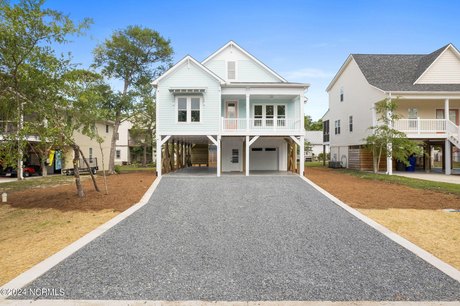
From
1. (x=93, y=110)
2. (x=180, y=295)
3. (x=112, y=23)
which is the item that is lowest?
(x=180, y=295)

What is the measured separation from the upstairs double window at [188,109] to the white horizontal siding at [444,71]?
19.2 metres

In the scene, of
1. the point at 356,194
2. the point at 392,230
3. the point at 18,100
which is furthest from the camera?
the point at 356,194

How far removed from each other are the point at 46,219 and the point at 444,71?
30.4m

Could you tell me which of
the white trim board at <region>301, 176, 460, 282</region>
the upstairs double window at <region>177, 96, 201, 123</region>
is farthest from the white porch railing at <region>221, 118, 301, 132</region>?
the white trim board at <region>301, 176, 460, 282</region>

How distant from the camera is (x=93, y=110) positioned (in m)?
12.1

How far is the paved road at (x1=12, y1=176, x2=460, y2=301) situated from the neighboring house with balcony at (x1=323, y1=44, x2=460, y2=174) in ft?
57.5

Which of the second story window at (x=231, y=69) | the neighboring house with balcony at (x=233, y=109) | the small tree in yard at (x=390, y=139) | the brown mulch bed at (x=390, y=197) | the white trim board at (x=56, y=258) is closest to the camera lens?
the white trim board at (x=56, y=258)

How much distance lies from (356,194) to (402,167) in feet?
54.8

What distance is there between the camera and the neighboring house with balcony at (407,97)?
72.6 feet

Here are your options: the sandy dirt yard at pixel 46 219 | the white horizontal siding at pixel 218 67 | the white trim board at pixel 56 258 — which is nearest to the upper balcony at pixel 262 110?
the white horizontal siding at pixel 218 67

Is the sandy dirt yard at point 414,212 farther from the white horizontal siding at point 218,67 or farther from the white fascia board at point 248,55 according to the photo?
the white horizontal siding at point 218,67

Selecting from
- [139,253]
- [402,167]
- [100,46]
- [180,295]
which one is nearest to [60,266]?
[139,253]

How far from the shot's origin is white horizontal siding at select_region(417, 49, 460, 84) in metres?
24.5

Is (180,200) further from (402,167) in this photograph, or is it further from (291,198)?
(402,167)
